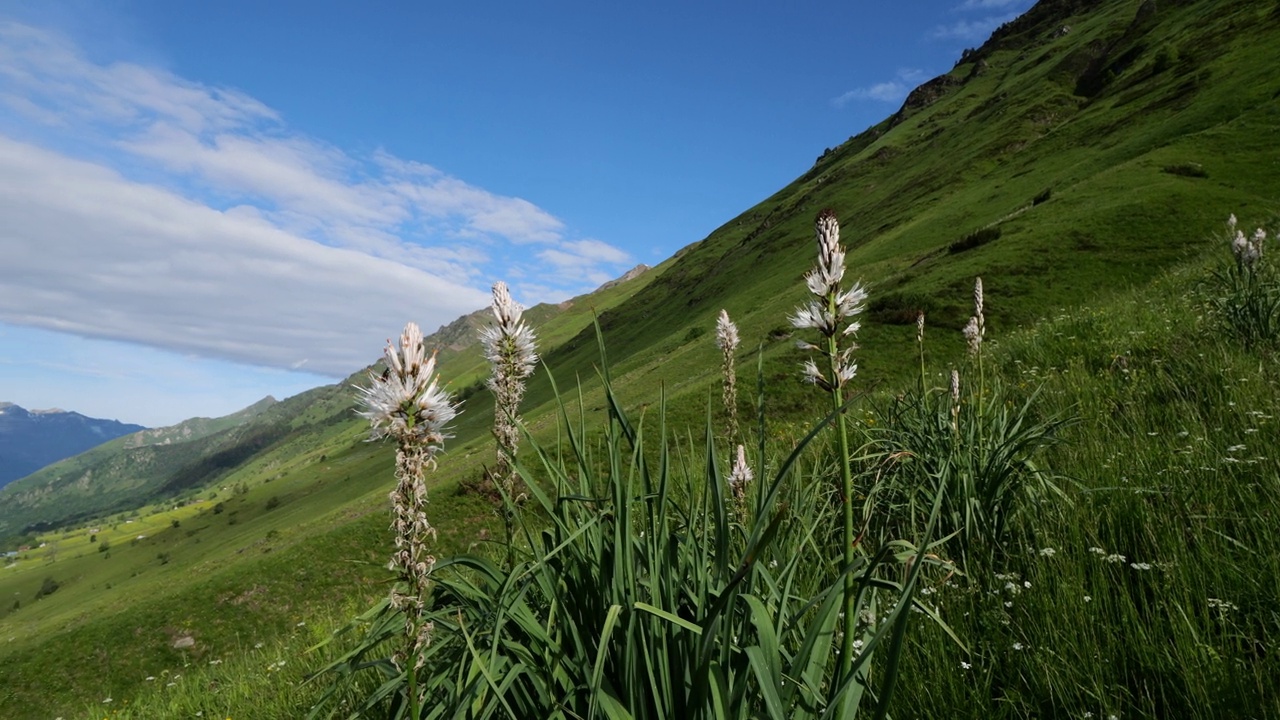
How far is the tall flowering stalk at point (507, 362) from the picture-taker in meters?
3.17

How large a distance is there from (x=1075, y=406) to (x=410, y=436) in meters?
8.68

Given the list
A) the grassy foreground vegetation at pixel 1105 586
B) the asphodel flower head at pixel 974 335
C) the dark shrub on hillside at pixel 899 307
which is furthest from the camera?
the dark shrub on hillside at pixel 899 307

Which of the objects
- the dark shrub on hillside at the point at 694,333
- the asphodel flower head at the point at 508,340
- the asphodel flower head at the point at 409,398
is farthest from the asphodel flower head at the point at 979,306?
the dark shrub on hillside at the point at 694,333

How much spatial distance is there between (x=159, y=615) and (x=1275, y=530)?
83.8 feet

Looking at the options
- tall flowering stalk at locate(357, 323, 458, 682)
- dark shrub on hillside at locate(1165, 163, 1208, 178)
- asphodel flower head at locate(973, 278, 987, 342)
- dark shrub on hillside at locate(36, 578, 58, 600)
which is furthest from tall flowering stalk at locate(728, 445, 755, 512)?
dark shrub on hillside at locate(36, 578, 58, 600)

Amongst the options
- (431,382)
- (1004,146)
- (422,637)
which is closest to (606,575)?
(422,637)

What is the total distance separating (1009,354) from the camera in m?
13.7

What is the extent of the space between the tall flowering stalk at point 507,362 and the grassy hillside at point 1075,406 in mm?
488

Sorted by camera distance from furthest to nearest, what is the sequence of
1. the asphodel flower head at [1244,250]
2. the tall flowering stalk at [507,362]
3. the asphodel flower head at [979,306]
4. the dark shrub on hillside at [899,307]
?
1. the dark shrub on hillside at [899,307]
2. the asphodel flower head at [1244,250]
3. the asphodel flower head at [979,306]
4. the tall flowering stalk at [507,362]

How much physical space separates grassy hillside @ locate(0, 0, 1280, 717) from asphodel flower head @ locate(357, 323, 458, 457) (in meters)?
0.11

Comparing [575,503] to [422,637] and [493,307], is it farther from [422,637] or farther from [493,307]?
[422,637]

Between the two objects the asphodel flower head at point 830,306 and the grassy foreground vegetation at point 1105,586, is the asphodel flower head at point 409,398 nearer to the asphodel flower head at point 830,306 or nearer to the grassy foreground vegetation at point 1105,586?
the grassy foreground vegetation at point 1105,586

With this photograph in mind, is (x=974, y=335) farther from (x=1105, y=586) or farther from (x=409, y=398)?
(x=409, y=398)

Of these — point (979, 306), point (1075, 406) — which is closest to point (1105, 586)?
point (979, 306)
